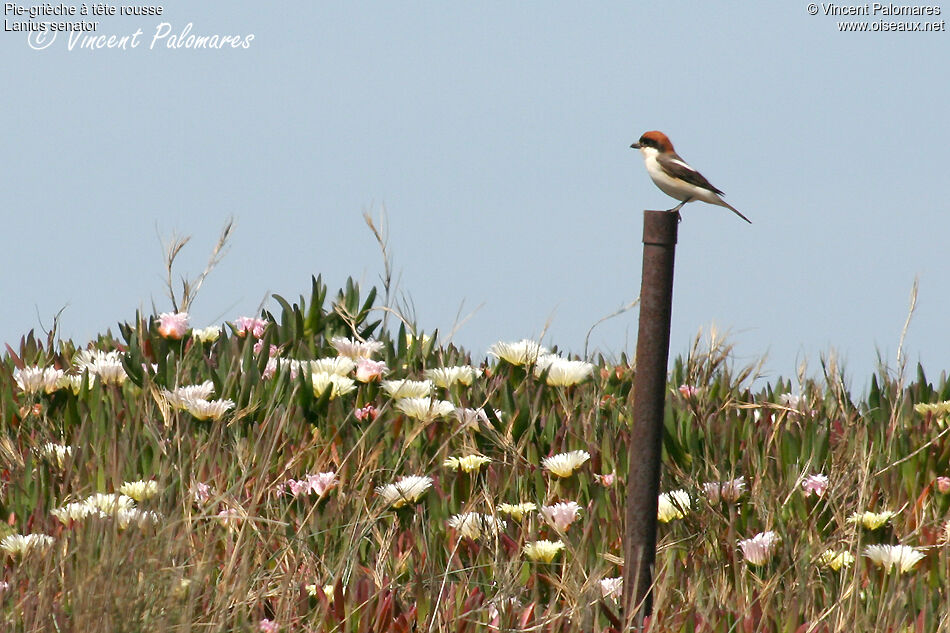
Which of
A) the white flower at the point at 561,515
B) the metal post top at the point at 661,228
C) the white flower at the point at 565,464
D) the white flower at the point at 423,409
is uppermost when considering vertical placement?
the metal post top at the point at 661,228

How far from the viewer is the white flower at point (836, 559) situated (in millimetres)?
3777

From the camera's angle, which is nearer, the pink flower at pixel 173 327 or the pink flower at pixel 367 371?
the pink flower at pixel 367 371

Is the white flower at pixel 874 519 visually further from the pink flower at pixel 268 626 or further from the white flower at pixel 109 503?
the white flower at pixel 109 503

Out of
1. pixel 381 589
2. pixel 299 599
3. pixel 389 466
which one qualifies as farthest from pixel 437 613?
pixel 389 466

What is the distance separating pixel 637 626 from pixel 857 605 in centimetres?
61

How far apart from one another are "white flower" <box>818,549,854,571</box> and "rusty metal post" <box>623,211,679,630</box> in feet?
2.82

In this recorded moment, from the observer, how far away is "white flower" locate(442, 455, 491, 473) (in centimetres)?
433

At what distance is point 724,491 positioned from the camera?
422 centimetres

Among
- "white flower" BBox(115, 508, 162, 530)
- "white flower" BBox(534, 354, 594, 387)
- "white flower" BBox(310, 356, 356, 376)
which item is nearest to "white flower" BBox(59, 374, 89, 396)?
"white flower" BBox(310, 356, 356, 376)

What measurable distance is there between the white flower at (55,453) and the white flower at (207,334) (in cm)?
166

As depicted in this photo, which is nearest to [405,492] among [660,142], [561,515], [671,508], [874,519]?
[561,515]

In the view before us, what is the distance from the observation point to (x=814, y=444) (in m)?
4.94

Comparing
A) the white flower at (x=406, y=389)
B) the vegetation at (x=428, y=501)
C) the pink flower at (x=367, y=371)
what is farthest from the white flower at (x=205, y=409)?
the pink flower at (x=367, y=371)

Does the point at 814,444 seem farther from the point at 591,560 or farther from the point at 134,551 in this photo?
the point at 134,551
